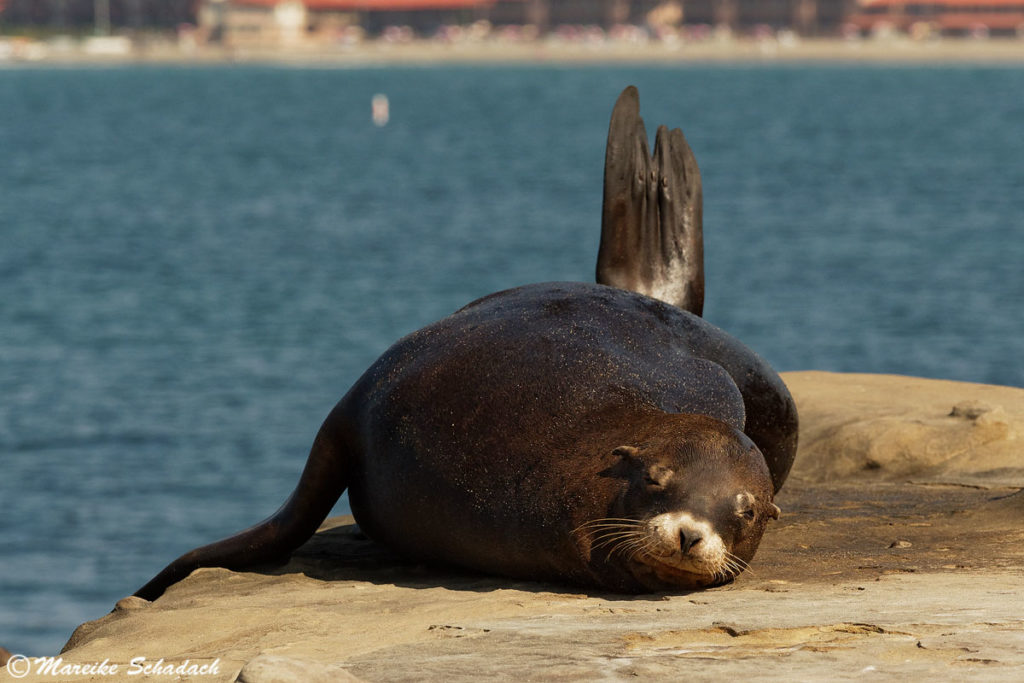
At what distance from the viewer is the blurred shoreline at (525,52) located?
481 feet

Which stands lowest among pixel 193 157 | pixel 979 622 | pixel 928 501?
pixel 193 157

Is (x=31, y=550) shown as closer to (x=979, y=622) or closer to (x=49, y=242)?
(x=979, y=622)

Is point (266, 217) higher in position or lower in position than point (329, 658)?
lower

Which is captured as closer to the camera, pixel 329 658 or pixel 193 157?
pixel 329 658

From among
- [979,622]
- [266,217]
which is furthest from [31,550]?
[266,217]

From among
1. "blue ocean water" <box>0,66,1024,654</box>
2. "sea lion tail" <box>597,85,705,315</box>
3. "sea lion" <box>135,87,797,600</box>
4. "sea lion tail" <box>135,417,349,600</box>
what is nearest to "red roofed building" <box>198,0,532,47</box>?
"blue ocean water" <box>0,66,1024,654</box>

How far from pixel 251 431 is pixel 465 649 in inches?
437

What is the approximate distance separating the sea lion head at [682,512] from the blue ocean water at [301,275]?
17.3 feet

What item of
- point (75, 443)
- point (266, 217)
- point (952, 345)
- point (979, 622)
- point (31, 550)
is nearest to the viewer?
point (979, 622)

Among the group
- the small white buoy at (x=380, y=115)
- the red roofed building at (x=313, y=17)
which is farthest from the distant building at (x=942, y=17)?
the small white buoy at (x=380, y=115)

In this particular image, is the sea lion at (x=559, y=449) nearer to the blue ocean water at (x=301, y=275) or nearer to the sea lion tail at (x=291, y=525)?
the sea lion tail at (x=291, y=525)

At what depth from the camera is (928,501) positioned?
21.2 ft

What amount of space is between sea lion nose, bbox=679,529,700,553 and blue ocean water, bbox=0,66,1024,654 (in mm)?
5542

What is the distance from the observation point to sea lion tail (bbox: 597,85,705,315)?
7.51 metres
